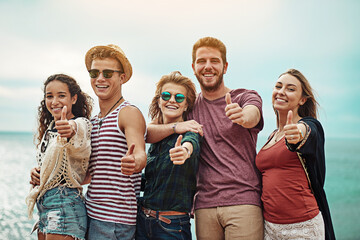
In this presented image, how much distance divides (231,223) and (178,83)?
1717 millimetres

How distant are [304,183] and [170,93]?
5.85 feet

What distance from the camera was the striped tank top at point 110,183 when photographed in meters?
3.29

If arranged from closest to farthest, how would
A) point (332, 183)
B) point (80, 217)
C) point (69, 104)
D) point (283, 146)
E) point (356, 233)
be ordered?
point (80, 217) < point (283, 146) < point (69, 104) < point (356, 233) < point (332, 183)

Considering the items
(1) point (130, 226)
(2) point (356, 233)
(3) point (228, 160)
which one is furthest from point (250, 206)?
(2) point (356, 233)

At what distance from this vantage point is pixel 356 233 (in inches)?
700

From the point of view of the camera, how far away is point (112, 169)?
333 centimetres

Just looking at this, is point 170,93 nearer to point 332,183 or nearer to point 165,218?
point 165,218

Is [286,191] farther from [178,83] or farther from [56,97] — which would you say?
[56,97]

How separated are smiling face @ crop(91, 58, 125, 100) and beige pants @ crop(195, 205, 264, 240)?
66.7 inches

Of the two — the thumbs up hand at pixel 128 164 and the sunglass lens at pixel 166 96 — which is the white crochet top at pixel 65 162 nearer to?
the thumbs up hand at pixel 128 164

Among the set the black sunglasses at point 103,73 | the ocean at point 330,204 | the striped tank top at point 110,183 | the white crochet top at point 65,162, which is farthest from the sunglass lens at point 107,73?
the ocean at point 330,204

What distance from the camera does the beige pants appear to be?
140 inches

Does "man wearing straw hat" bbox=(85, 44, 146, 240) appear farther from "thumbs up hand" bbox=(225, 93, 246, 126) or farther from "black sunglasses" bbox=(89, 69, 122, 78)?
"thumbs up hand" bbox=(225, 93, 246, 126)

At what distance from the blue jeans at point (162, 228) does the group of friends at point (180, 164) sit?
1 centimetres
